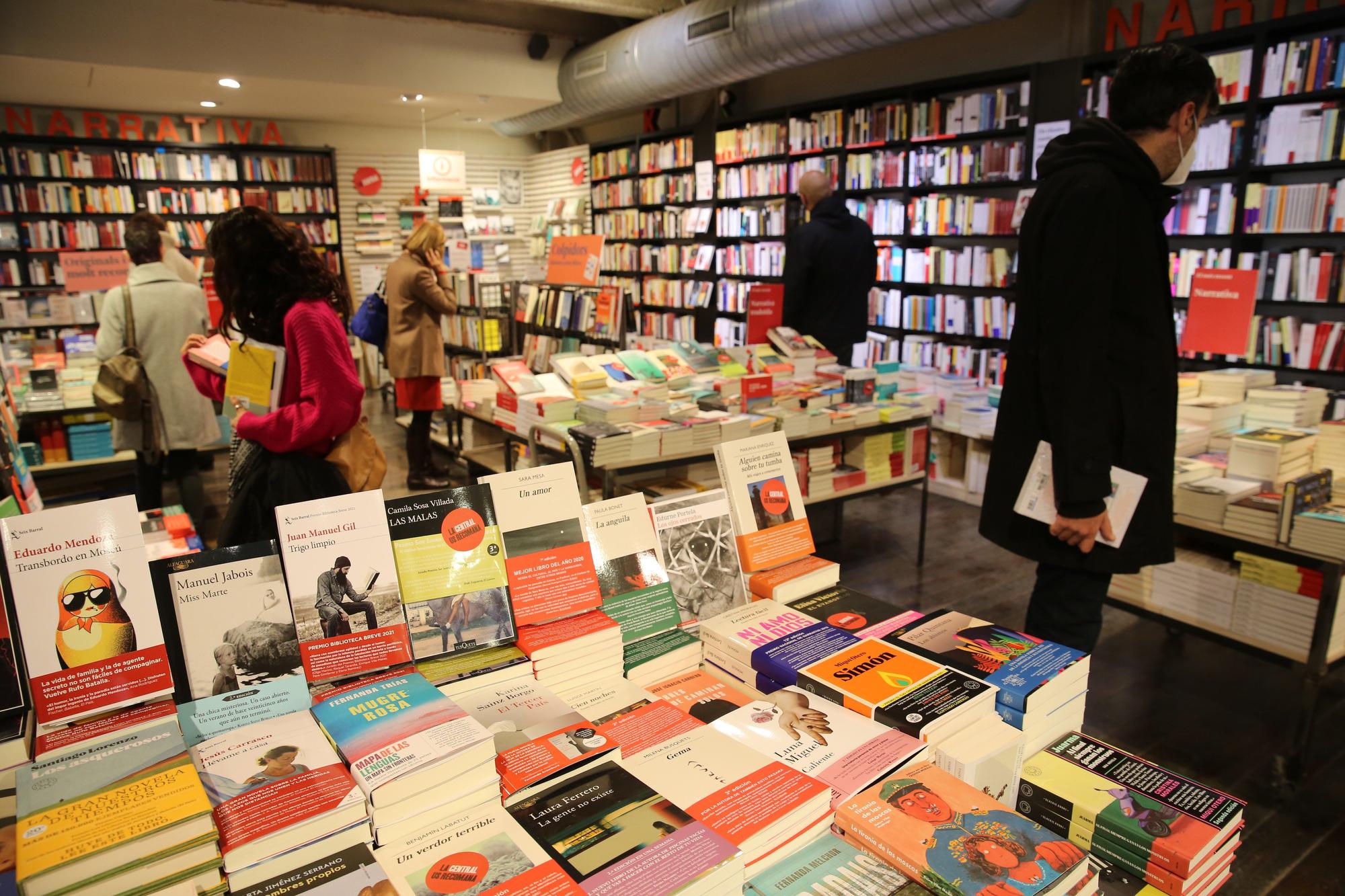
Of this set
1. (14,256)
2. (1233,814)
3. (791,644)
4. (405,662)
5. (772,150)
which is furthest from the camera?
(14,256)

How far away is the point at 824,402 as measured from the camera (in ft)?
13.4

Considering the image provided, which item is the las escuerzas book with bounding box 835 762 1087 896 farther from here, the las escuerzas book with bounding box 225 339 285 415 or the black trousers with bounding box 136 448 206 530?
the black trousers with bounding box 136 448 206 530

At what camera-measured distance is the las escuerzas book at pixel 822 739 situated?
1.12 m

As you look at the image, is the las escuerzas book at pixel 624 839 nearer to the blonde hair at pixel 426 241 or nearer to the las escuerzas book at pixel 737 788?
the las escuerzas book at pixel 737 788

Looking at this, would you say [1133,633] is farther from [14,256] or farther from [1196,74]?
[14,256]

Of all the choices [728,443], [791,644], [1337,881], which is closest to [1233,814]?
[791,644]

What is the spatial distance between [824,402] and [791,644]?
9.05 ft

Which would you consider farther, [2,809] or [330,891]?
[2,809]

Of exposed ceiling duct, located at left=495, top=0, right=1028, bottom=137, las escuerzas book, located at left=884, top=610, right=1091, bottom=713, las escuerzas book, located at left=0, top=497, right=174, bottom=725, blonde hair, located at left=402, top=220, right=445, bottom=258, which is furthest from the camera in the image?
blonde hair, located at left=402, top=220, right=445, bottom=258

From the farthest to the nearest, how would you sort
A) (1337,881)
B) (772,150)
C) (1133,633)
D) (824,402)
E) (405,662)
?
(772,150)
(824,402)
(1133,633)
(1337,881)
(405,662)

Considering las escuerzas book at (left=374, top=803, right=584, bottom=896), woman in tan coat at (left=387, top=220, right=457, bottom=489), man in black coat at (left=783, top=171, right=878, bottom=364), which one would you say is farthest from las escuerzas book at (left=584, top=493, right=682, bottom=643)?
woman in tan coat at (left=387, top=220, right=457, bottom=489)

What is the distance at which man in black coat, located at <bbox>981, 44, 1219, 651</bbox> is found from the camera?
71.9 inches

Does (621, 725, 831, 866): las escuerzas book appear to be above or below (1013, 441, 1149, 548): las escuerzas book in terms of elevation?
below

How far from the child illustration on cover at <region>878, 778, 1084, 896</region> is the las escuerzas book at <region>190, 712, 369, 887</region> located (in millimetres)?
702
